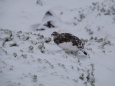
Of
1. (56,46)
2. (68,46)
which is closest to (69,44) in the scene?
(68,46)

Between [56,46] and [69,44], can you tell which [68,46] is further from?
[56,46]

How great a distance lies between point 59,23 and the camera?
12.1 meters

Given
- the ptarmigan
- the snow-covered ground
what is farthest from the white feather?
the snow-covered ground

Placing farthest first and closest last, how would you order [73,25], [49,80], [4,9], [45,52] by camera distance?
[4,9] < [73,25] < [45,52] < [49,80]

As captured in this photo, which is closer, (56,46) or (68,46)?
(68,46)

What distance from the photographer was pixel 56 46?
795 cm

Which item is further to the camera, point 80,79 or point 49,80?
point 80,79

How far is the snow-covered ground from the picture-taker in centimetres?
550

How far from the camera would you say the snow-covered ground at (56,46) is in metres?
5.50

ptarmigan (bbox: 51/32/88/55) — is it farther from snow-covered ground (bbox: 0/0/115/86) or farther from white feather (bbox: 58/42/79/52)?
snow-covered ground (bbox: 0/0/115/86)

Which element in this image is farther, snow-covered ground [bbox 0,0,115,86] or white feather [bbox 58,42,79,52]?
white feather [bbox 58,42,79,52]

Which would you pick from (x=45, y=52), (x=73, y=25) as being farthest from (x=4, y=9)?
(x=45, y=52)

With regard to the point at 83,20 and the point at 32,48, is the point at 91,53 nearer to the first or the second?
the point at 32,48

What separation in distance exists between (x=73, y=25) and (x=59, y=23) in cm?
91
